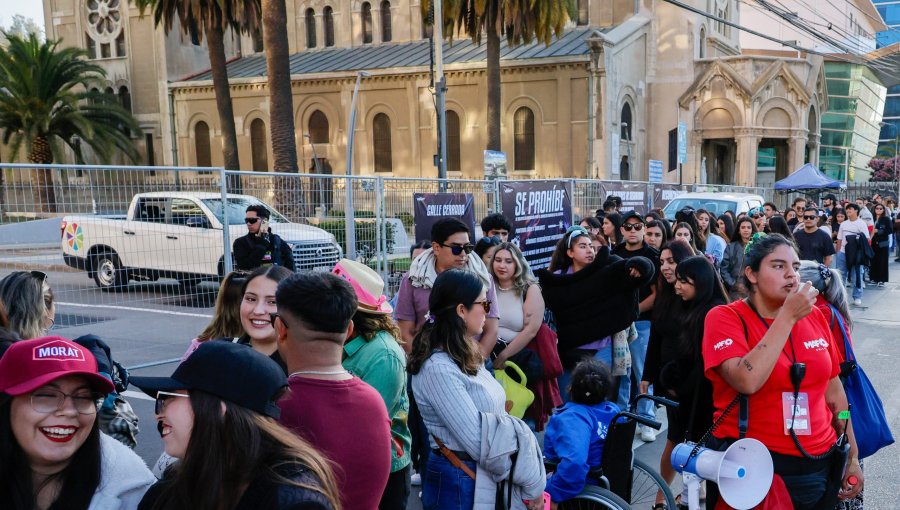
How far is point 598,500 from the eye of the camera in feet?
12.1

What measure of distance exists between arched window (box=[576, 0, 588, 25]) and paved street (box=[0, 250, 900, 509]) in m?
29.2

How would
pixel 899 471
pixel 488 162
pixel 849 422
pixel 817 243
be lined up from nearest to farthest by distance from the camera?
pixel 849 422
pixel 899 471
pixel 817 243
pixel 488 162

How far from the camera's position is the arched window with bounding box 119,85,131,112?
137ft

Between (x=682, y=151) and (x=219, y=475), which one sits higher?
(x=682, y=151)

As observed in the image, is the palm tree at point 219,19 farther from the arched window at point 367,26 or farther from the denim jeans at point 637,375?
the denim jeans at point 637,375

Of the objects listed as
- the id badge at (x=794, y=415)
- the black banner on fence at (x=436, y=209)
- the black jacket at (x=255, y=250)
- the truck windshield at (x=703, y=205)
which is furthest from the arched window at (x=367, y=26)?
the id badge at (x=794, y=415)

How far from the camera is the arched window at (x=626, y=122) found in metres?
35.5

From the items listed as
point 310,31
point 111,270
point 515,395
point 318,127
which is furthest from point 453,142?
point 515,395

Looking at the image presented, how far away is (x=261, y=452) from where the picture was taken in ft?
5.66

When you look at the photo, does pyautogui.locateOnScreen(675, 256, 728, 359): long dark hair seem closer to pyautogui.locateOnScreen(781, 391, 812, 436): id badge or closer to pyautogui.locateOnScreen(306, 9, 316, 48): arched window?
pyautogui.locateOnScreen(781, 391, 812, 436): id badge

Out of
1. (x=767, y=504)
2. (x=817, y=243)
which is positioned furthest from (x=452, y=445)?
(x=817, y=243)

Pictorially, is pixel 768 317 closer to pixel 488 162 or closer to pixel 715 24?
pixel 488 162

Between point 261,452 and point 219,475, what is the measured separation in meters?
0.11

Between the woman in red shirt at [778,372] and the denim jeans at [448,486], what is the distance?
4.00 ft
